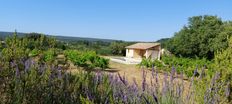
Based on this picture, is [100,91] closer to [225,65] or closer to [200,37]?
[225,65]

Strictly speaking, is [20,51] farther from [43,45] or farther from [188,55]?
[188,55]

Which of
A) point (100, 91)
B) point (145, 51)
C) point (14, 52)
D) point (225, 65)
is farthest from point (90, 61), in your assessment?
point (145, 51)

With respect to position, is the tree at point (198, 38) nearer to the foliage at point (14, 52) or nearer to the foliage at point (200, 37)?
the foliage at point (200, 37)

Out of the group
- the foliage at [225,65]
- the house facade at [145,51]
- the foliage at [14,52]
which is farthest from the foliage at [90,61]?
the house facade at [145,51]

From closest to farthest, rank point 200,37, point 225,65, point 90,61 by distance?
point 225,65, point 90,61, point 200,37

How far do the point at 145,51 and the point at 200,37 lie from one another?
680 centimetres

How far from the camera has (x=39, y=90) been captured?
3020 mm

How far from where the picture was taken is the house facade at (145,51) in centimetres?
3850

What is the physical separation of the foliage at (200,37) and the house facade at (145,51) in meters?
2.73

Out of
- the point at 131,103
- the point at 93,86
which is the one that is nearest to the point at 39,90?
the point at 93,86

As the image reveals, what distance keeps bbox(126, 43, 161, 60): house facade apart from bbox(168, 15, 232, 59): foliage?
2733 millimetres

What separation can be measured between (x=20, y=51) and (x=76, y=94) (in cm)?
166

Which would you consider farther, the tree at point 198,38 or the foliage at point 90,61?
the tree at point 198,38

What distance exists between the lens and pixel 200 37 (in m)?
37.7
